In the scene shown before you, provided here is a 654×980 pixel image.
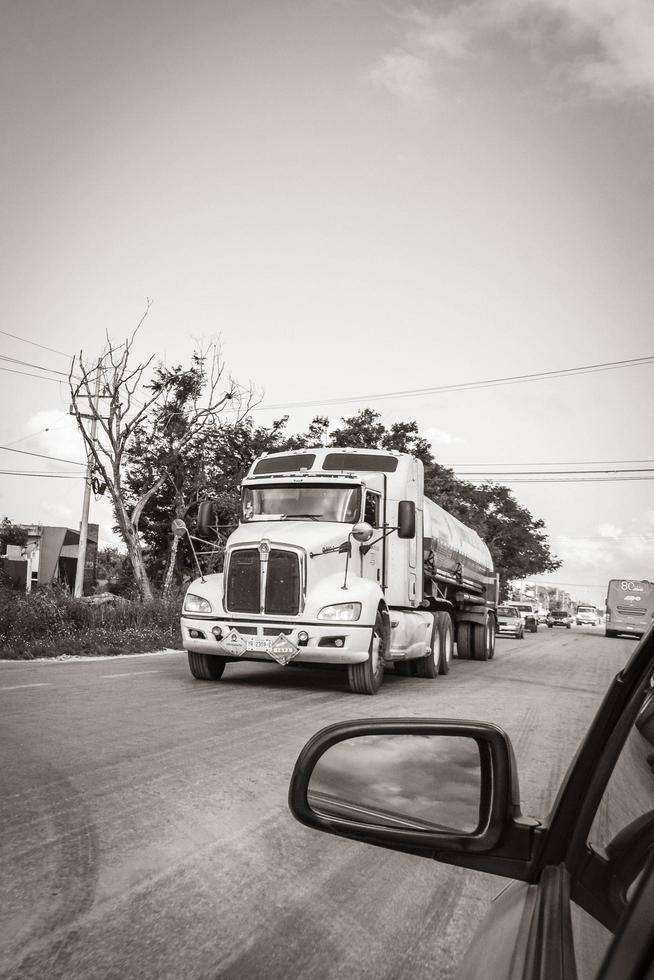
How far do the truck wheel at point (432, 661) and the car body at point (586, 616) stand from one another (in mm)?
57622

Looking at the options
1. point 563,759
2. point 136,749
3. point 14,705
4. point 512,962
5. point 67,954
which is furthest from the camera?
point 14,705

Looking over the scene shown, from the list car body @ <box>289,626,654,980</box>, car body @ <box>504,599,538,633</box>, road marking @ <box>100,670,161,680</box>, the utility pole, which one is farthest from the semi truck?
car body @ <box>504,599,538,633</box>

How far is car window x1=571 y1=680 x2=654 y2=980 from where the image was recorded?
1205mm

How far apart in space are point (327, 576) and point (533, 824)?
9866 mm

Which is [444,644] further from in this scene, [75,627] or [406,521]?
[75,627]

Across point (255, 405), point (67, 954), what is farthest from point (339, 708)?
point (255, 405)

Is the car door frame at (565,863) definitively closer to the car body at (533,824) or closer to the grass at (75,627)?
the car body at (533,824)

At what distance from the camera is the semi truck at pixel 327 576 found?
1090 centimetres

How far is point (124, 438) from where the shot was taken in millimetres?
32125

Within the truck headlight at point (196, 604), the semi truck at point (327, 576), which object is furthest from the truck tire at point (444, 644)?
the truck headlight at point (196, 604)

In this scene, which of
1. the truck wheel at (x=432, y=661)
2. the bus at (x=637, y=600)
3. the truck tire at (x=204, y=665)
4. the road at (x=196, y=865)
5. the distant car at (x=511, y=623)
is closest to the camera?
the bus at (x=637, y=600)

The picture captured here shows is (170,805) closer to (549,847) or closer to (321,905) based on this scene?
(321,905)

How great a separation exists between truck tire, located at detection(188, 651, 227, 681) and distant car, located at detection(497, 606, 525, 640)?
31397 mm

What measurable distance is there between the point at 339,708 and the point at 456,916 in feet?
20.0
